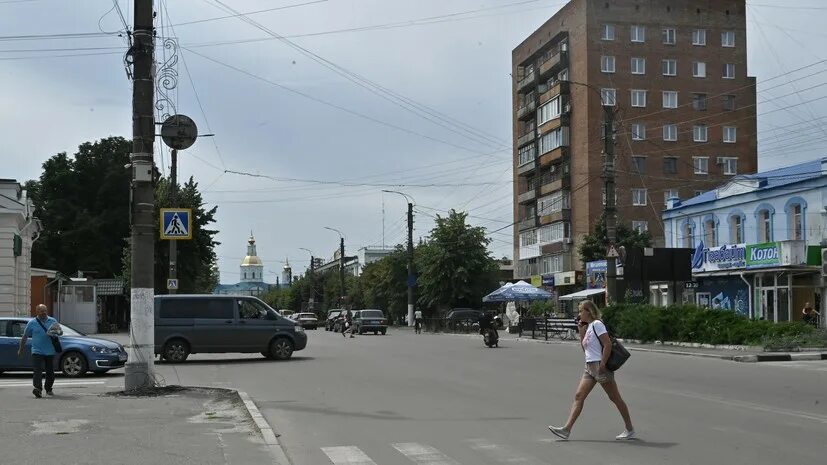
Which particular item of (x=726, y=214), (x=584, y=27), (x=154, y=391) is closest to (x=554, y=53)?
(x=584, y=27)

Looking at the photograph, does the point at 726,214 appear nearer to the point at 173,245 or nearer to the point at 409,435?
the point at 173,245

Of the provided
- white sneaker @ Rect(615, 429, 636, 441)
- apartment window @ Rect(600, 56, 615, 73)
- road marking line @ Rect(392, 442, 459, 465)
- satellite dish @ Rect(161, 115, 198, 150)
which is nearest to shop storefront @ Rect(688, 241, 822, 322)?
apartment window @ Rect(600, 56, 615, 73)

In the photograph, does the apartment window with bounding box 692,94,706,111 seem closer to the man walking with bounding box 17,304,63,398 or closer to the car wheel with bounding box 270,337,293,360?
the car wheel with bounding box 270,337,293,360

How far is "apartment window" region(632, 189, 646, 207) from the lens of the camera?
69750mm

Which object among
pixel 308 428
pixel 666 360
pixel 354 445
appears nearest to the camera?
pixel 354 445

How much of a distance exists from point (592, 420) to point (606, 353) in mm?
2195

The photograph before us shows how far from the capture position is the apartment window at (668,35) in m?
70.6

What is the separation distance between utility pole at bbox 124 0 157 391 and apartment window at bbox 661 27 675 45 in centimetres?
6146

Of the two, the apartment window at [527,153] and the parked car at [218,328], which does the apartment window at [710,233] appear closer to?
the apartment window at [527,153]

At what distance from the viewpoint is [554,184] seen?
237ft

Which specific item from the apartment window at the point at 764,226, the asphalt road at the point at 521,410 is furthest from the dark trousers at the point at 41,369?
the apartment window at the point at 764,226

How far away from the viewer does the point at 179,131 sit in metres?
18.1

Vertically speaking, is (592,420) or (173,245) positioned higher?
(173,245)

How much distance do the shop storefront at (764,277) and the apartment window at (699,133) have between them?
2697 cm
